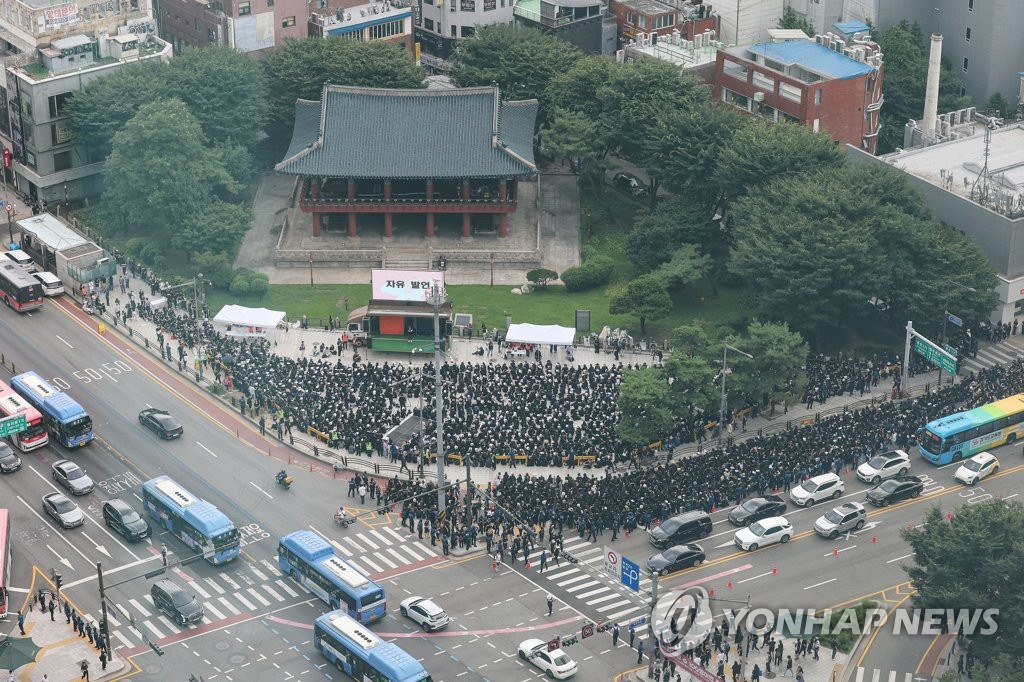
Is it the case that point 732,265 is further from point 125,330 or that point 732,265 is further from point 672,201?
point 125,330

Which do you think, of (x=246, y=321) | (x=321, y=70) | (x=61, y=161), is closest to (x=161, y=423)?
(x=246, y=321)

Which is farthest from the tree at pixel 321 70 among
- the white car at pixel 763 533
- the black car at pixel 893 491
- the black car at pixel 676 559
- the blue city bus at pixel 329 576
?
the black car at pixel 676 559

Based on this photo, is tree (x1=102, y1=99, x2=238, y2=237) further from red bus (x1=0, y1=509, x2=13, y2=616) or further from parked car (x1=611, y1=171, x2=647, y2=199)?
red bus (x1=0, y1=509, x2=13, y2=616)

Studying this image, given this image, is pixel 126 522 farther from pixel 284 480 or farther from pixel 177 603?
pixel 284 480

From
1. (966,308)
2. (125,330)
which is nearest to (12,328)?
(125,330)

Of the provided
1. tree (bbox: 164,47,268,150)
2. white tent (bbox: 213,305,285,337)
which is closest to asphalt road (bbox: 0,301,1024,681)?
white tent (bbox: 213,305,285,337)

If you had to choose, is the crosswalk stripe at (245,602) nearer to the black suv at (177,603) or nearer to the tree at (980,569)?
the black suv at (177,603)
